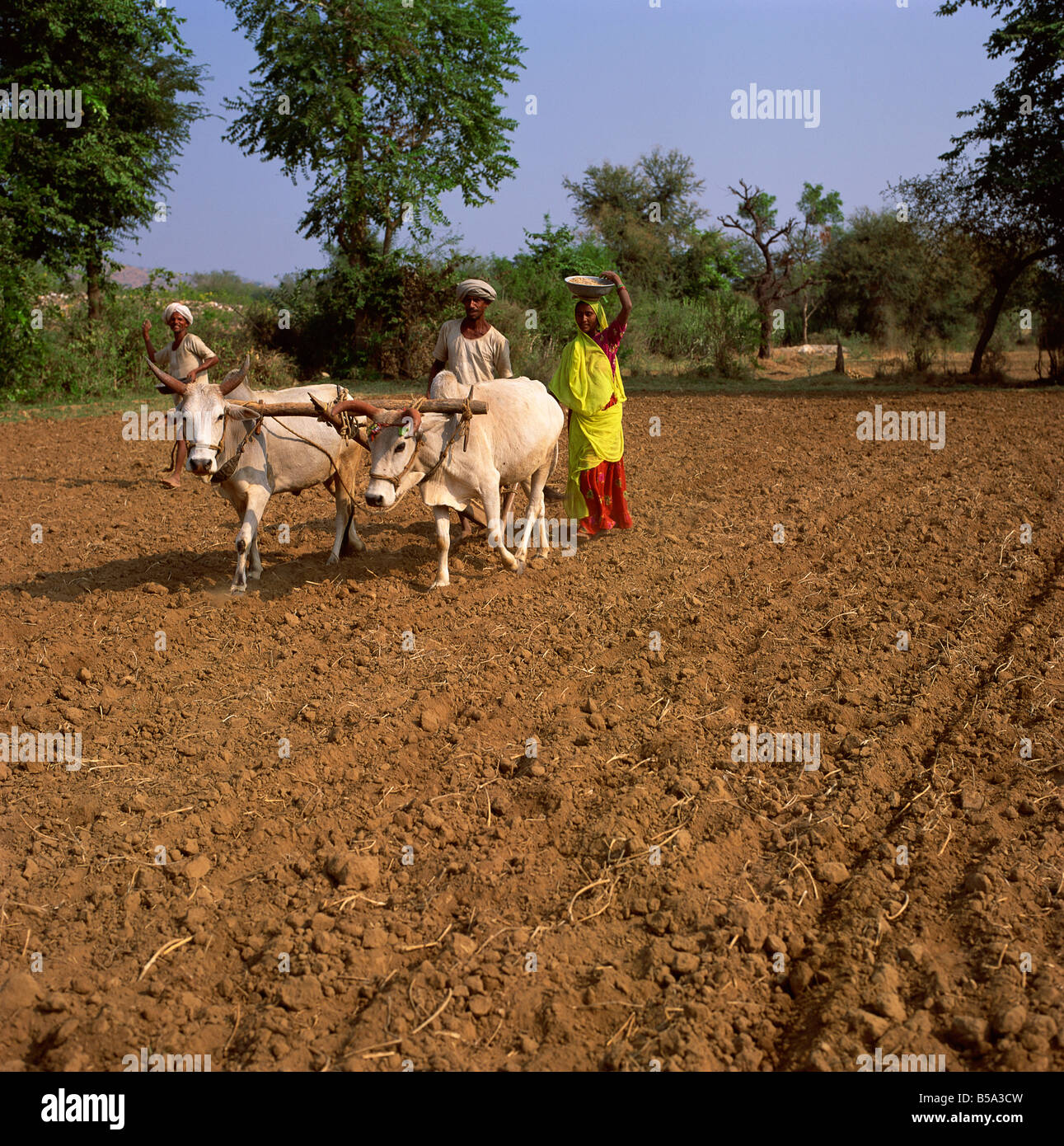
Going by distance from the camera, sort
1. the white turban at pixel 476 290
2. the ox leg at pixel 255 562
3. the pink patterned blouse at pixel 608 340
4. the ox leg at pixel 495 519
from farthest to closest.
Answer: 1. the pink patterned blouse at pixel 608 340
2. the white turban at pixel 476 290
3. the ox leg at pixel 255 562
4. the ox leg at pixel 495 519

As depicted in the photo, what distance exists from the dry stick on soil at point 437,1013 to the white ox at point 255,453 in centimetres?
420

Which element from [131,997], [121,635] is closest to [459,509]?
[121,635]

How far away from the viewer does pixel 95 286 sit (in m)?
19.1

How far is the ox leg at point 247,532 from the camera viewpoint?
6.83 metres

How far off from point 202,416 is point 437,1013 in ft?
14.8

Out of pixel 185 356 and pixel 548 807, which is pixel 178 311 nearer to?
pixel 185 356

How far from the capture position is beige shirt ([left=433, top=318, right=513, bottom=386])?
7.62m

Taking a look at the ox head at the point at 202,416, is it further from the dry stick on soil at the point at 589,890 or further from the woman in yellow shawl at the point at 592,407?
the dry stick on soil at the point at 589,890

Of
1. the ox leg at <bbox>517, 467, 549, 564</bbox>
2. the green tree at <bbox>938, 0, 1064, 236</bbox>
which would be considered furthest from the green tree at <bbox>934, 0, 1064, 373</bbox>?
the ox leg at <bbox>517, 467, 549, 564</bbox>

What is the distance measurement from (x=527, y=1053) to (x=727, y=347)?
1959cm

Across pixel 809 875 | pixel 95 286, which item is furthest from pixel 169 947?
pixel 95 286

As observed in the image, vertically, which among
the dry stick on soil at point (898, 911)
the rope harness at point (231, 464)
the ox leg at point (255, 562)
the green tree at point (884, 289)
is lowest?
the dry stick on soil at point (898, 911)

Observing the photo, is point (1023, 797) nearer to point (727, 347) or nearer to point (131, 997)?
point (131, 997)

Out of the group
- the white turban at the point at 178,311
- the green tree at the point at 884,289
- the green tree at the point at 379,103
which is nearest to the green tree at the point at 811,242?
the green tree at the point at 884,289
